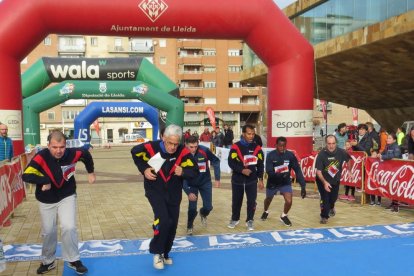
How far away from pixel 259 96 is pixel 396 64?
52.4 metres

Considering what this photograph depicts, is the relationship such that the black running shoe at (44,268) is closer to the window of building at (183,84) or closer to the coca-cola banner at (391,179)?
the coca-cola banner at (391,179)

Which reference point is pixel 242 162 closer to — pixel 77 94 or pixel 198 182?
pixel 198 182

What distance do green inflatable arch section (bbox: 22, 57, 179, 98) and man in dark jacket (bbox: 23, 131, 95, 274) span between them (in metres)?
14.6

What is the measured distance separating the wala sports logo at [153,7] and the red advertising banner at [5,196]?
612 cm

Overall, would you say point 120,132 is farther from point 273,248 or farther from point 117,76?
point 273,248

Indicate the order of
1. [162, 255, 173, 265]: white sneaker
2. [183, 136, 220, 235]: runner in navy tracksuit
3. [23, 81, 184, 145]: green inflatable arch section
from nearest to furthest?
1. [162, 255, 173, 265]: white sneaker
2. [183, 136, 220, 235]: runner in navy tracksuit
3. [23, 81, 184, 145]: green inflatable arch section

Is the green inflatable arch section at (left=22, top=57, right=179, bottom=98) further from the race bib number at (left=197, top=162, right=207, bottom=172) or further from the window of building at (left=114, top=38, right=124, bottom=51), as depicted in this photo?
the window of building at (left=114, top=38, right=124, bottom=51)

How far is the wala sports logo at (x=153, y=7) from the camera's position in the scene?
461 inches

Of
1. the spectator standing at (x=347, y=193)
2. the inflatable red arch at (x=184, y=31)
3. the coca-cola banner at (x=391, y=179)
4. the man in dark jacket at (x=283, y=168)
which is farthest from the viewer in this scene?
the inflatable red arch at (x=184, y=31)

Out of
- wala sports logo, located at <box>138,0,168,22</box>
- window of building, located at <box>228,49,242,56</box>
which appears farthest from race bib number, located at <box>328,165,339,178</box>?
window of building, located at <box>228,49,242,56</box>

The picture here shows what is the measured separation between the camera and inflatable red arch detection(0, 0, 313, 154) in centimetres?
1136

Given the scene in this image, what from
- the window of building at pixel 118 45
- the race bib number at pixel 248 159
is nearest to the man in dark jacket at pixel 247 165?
the race bib number at pixel 248 159

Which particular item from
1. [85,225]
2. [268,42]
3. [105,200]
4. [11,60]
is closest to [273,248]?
[85,225]

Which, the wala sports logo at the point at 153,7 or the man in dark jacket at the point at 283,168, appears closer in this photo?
the man in dark jacket at the point at 283,168
